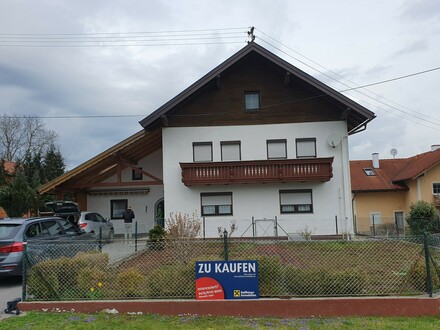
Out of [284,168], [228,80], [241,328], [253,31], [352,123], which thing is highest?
[253,31]

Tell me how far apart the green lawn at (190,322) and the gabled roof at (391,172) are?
97.4 feet

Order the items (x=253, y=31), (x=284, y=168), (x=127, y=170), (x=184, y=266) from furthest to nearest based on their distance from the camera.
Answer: (x=127, y=170), (x=253, y=31), (x=284, y=168), (x=184, y=266)

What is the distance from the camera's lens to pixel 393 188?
35312 mm

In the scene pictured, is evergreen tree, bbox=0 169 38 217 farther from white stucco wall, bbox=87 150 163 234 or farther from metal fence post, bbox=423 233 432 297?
metal fence post, bbox=423 233 432 297

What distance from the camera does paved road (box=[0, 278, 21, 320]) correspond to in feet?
24.6

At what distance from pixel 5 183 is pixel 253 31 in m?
24.3

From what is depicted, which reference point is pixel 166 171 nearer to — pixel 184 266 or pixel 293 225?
pixel 293 225

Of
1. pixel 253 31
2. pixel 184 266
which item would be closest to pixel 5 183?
pixel 253 31

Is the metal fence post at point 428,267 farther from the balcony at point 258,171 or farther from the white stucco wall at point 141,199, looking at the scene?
the white stucco wall at point 141,199

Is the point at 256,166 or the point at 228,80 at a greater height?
the point at 228,80

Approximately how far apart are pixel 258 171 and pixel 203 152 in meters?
2.96

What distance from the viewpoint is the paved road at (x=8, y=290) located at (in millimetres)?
7498

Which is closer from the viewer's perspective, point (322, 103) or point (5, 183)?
point (322, 103)

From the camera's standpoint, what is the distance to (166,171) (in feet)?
65.6
